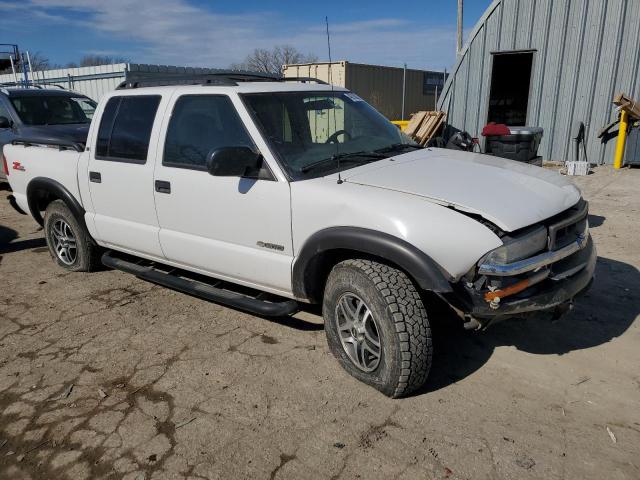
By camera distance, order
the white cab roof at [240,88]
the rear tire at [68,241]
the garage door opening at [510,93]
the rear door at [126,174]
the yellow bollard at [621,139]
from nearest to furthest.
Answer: the white cab roof at [240,88] < the rear door at [126,174] < the rear tire at [68,241] < the yellow bollard at [621,139] < the garage door opening at [510,93]

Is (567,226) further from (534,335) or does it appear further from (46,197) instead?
(46,197)

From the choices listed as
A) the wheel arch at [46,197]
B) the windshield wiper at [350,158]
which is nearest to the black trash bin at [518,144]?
the windshield wiper at [350,158]

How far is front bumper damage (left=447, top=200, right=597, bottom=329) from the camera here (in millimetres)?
2750

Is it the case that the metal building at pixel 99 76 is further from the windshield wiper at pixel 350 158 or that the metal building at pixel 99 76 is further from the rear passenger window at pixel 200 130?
the windshield wiper at pixel 350 158

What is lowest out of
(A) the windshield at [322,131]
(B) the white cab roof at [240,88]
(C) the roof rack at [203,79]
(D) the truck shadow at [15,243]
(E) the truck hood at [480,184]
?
(D) the truck shadow at [15,243]

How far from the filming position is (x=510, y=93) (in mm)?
17016

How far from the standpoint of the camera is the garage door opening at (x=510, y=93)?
1599cm

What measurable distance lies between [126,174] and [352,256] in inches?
88.7

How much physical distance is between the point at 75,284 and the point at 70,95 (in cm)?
650

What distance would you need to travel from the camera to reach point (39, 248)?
661cm

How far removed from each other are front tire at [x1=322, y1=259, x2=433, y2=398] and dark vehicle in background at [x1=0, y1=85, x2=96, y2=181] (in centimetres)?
733

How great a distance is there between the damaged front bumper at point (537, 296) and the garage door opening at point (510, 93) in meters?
13.6

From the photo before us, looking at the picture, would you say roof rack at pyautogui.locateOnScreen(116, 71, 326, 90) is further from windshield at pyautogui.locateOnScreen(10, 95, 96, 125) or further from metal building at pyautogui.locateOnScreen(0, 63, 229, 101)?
metal building at pyautogui.locateOnScreen(0, 63, 229, 101)

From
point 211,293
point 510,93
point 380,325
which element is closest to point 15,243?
Result: point 211,293
